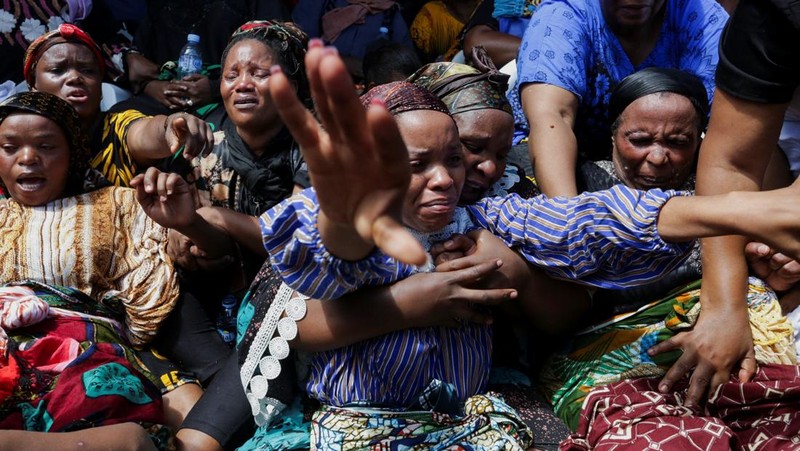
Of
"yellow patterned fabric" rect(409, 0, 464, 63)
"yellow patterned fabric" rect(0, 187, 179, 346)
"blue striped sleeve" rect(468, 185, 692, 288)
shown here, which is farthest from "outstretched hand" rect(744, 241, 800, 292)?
Result: "yellow patterned fabric" rect(409, 0, 464, 63)

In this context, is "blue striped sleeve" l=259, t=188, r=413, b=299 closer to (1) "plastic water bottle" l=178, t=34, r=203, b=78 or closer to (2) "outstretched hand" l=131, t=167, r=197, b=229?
(2) "outstretched hand" l=131, t=167, r=197, b=229

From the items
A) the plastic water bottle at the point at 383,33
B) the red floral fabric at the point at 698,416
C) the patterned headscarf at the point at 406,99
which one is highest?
the patterned headscarf at the point at 406,99

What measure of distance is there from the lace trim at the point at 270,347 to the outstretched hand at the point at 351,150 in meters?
0.65

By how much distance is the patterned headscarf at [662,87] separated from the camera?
281 cm

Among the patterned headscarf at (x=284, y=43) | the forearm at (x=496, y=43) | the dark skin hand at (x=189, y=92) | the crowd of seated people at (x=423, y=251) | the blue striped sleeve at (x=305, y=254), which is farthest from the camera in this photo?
the forearm at (x=496, y=43)

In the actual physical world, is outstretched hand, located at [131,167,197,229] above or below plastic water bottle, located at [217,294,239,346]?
above

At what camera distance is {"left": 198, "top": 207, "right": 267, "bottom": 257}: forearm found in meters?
2.98

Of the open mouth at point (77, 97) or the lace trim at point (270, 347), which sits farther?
the open mouth at point (77, 97)

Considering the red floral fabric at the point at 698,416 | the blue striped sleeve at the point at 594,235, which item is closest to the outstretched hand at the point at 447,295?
the blue striped sleeve at the point at 594,235

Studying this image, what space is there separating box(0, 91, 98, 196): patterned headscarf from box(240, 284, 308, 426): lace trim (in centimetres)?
129

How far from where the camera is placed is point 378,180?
59.8 inches

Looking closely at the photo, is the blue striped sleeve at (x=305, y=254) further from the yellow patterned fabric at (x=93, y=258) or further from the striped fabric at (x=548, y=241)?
the yellow patterned fabric at (x=93, y=258)

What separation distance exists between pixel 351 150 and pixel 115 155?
2170mm

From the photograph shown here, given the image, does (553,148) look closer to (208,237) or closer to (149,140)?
(208,237)
